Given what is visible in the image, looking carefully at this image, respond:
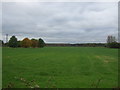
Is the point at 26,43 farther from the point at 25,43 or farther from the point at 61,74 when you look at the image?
the point at 61,74

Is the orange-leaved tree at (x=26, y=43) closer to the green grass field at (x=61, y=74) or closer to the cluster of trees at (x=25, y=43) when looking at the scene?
the cluster of trees at (x=25, y=43)

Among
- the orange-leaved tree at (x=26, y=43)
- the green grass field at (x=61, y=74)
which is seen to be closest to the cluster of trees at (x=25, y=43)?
the orange-leaved tree at (x=26, y=43)

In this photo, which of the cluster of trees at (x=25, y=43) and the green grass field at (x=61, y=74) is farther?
the cluster of trees at (x=25, y=43)

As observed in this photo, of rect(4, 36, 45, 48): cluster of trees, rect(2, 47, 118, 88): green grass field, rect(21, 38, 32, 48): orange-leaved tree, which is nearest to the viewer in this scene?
rect(2, 47, 118, 88): green grass field

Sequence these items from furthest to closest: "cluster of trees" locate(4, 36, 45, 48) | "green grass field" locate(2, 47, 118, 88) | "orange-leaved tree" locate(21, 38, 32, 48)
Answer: "orange-leaved tree" locate(21, 38, 32, 48) < "cluster of trees" locate(4, 36, 45, 48) < "green grass field" locate(2, 47, 118, 88)

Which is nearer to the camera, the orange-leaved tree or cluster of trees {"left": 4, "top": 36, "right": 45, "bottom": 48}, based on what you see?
cluster of trees {"left": 4, "top": 36, "right": 45, "bottom": 48}

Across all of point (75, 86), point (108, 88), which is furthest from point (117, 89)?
point (75, 86)

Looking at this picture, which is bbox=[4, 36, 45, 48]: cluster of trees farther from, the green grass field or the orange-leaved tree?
the green grass field

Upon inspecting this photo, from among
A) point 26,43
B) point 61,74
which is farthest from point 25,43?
point 61,74

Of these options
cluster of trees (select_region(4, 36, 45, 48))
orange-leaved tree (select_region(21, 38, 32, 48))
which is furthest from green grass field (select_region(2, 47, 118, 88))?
orange-leaved tree (select_region(21, 38, 32, 48))

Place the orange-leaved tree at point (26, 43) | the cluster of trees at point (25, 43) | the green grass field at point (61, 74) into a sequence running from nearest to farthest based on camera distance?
the green grass field at point (61, 74) → the cluster of trees at point (25, 43) → the orange-leaved tree at point (26, 43)

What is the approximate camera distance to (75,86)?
6293mm

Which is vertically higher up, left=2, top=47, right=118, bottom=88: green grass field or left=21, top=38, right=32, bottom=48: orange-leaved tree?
left=21, top=38, right=32, bottom=48: orange-leaved tree

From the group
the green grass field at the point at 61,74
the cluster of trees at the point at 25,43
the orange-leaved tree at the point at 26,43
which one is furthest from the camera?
the orange-leaved tree at the point at 26,43
